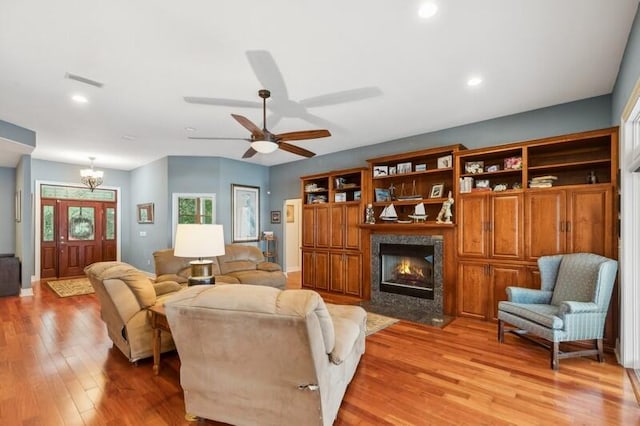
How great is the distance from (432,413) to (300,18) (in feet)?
9.54

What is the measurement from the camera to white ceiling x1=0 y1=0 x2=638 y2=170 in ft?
7.14

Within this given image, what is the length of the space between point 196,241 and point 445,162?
140 inches

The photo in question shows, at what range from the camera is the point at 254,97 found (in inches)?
141

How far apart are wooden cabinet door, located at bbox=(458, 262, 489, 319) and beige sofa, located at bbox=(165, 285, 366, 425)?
2.85 m

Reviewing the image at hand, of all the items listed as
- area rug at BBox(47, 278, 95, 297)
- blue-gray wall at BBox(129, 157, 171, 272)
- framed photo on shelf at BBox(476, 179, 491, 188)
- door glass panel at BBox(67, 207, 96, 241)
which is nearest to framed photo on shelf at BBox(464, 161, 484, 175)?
framed photo on shelf at BBox(476, 179, 491, 188)

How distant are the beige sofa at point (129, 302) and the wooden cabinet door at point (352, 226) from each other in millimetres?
3296

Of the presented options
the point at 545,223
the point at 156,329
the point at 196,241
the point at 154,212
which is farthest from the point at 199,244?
the point at 154,212

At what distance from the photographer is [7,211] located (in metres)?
6.77

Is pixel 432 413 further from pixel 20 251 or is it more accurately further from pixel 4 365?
pixel 20 251

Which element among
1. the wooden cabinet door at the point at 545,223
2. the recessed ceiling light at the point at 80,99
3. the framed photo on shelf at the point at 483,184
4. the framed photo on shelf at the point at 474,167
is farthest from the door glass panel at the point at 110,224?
the wooden cabinet door at the point at 545,223

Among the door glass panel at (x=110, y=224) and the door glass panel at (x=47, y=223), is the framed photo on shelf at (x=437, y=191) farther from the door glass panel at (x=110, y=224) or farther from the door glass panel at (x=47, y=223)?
the door glass panel at (x=47, y=223)

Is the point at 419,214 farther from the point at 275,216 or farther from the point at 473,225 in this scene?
the point at 275,216

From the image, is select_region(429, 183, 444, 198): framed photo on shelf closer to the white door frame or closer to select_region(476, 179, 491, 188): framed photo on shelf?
select_region(476, 179, 491, 188): framed photo on shelf

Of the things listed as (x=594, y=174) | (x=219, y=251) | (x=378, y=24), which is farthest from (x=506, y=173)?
(x=219, y=251)
